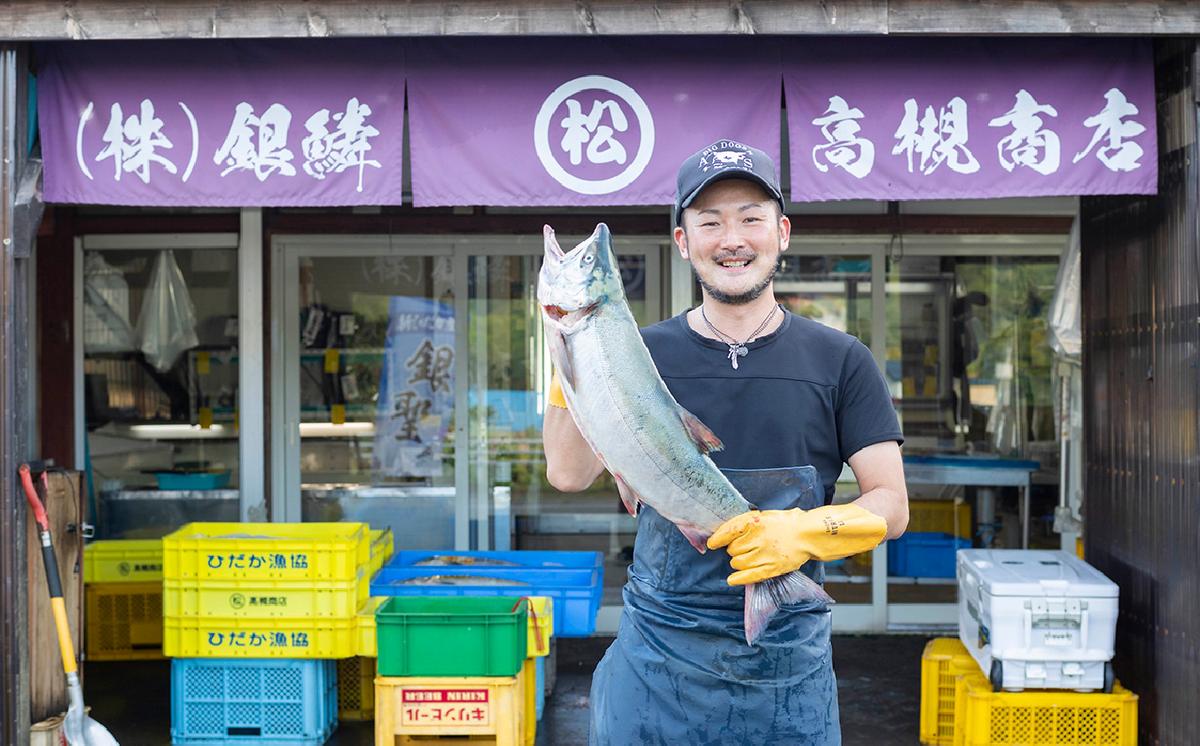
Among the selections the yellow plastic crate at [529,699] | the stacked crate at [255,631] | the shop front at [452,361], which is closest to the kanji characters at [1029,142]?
the shop front at [452,361]

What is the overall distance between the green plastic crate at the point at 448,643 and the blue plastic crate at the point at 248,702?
668 millimetres

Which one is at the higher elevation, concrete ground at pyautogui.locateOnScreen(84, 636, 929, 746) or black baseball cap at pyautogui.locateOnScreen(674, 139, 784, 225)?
black baseball cap at pyautogui.locateOnScreen(674, 139, 784, 225)

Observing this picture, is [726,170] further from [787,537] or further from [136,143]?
[136,143]

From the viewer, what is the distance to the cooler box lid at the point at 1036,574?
522 centimetres

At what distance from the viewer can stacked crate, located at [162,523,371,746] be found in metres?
5.54

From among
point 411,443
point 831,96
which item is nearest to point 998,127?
point 831,96

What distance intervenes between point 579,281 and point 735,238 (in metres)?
0.44

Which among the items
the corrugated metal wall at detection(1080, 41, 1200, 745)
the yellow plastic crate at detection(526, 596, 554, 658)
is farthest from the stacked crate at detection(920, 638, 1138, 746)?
the yellow plastic crate at detection(526, 596, 554, 658)

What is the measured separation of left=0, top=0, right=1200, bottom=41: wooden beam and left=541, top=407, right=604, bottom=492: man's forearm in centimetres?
270

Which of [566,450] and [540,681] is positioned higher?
[566,450]

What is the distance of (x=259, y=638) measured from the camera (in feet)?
18.2

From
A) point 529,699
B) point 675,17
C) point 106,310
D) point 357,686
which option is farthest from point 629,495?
point 106,310

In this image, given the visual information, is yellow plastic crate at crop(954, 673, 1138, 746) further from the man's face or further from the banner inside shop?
the man's face

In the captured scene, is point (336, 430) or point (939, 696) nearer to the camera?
point (939, 696)
